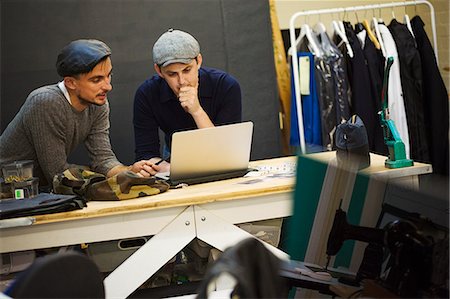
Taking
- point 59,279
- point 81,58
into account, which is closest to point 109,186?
point 81,58

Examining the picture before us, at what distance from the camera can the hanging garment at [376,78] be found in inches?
183

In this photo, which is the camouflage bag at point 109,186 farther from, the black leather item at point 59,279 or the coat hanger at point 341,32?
the coat hanger at point 341,32

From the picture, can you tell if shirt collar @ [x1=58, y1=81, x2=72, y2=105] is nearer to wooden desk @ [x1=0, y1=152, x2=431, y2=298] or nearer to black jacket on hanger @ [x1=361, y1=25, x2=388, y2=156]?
wooden desk @ [x1=0, y1=152, x2=431, y2=298]

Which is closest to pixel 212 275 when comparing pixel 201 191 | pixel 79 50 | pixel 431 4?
pixel 201 191

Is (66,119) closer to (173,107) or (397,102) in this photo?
(173,107)

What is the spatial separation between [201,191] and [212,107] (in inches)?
33.8

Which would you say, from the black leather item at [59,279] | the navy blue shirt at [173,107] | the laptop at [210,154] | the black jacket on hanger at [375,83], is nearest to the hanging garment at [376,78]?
the black jacket on hanger at [375,83]

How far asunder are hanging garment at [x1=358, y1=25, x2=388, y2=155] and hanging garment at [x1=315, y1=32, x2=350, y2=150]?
0.60 ft

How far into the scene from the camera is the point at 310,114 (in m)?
4.69

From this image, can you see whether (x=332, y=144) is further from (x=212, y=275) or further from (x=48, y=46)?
(x=212, y=275)

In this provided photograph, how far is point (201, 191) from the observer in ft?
9.64

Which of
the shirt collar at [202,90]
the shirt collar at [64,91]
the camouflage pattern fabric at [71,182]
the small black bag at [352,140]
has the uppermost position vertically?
the shirt collar at [64,91]

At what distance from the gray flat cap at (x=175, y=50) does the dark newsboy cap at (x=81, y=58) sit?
276mm

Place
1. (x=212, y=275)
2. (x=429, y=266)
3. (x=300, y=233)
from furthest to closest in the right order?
1. (x=300, y=233)
2. (x=429, y=266)
3. (x=212, y=275)
